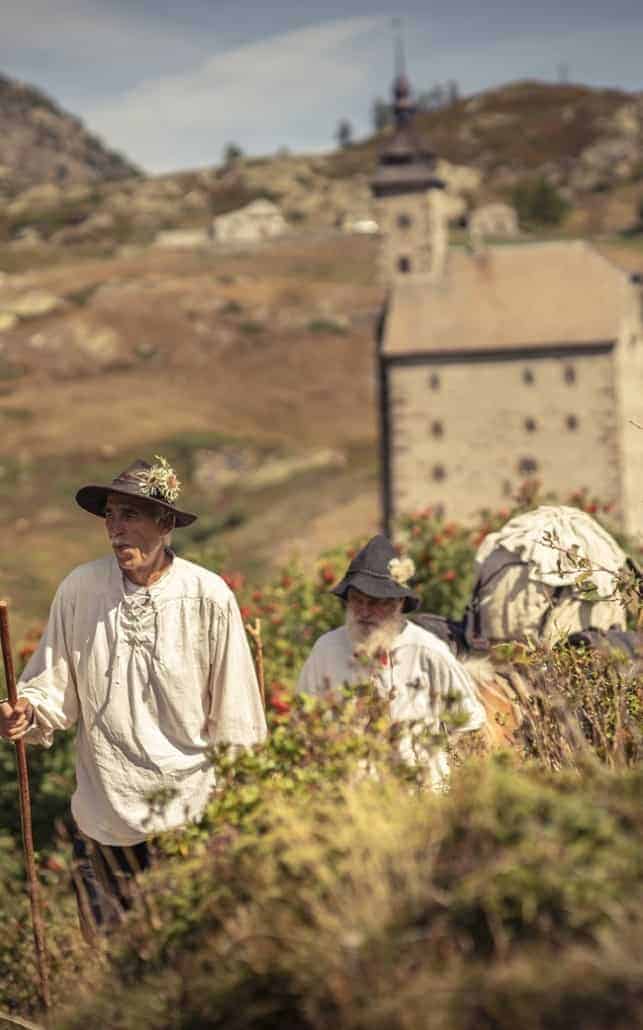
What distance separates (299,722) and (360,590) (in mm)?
1571

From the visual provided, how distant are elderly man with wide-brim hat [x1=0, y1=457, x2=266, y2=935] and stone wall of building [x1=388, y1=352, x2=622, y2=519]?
120 feet

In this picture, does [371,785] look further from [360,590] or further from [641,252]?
[641,252]

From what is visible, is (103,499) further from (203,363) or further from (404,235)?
(203,363)

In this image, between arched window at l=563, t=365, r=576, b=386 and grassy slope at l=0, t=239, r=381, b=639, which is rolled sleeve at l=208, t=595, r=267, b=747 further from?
arched window at l=563, t=365, r=576, b=386

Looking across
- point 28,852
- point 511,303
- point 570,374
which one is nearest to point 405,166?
point 511,303

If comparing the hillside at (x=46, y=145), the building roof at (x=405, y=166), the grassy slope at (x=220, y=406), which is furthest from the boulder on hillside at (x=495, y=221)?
the hillside at (x=46, y=145)

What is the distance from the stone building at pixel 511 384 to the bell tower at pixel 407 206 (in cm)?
98

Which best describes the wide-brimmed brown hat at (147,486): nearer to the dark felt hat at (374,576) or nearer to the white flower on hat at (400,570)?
the dark felt hat at (374,576)

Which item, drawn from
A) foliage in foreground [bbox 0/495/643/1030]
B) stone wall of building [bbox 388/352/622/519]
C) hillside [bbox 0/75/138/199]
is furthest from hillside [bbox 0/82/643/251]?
foliage in foreground [bbox 0/495/643/1030]

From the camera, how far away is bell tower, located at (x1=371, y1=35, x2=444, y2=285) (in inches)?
1748

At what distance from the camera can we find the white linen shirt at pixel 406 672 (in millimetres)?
5973

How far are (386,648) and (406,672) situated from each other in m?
0.15

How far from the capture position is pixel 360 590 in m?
6.25

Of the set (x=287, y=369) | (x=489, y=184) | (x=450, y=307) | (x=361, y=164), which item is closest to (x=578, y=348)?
(x=450, y=307)
